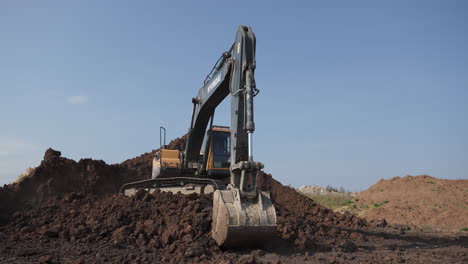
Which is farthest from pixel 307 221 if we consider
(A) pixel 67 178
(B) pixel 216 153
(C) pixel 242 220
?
(A) pixel 67 178

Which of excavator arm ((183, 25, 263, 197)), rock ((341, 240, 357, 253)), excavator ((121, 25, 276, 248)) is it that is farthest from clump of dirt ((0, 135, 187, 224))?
rock ((341, 240, 357, 253))

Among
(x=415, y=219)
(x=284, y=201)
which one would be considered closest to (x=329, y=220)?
(x=284, y=201)

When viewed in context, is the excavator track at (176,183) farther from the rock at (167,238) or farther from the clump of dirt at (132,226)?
the rock at (167,238)

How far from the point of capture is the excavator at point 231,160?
7062 millimetres

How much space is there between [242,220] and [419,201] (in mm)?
13390

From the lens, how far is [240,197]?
718 centimetres

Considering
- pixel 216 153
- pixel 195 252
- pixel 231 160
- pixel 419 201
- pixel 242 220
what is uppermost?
pixel 216 153

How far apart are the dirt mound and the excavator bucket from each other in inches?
428

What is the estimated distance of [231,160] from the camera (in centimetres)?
786

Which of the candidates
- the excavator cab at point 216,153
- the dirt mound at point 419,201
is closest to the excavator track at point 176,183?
the excavator cab at point 216,153

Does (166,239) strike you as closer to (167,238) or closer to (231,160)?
(167,238)

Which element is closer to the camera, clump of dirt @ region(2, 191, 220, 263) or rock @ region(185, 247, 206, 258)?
rock @ region(185, 247, 206, 258)

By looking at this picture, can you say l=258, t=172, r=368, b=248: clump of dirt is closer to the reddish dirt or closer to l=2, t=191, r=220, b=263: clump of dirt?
the reddish dirt

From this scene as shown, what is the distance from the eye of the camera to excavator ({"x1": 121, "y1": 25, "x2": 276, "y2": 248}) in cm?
706
